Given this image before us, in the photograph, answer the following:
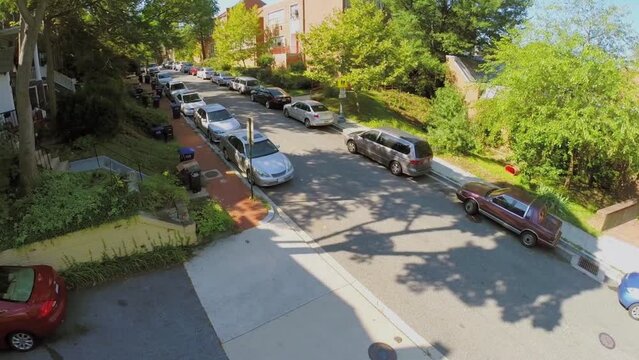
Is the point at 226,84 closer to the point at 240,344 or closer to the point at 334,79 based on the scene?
the point at 334,79

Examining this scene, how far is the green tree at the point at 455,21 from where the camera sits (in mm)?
26484

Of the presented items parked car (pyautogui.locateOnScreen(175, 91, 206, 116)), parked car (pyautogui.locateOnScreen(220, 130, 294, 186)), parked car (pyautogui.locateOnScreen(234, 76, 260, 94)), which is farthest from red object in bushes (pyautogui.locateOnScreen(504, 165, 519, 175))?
parked car (pyautogui.locateOnScreen(234, 76, 260, 94))

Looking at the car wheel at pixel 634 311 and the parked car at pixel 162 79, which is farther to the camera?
the parked car at pixel 162 79

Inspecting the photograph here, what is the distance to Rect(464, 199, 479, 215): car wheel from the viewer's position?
1240 centimetres

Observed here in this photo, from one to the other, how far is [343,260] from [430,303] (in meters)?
2.34

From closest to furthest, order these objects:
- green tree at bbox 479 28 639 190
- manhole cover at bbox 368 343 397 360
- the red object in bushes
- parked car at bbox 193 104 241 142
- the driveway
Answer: the driveway, manhole cover at bbox 368 343 397 360, green tree at bbox 479 28 639 190, the red object in bushes, parked car at bbox 193 104 241 142

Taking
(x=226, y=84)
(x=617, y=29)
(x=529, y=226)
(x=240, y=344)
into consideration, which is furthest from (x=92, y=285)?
(x=226, y=84)

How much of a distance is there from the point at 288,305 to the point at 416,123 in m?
21.8

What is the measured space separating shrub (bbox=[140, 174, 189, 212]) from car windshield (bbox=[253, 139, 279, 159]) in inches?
144

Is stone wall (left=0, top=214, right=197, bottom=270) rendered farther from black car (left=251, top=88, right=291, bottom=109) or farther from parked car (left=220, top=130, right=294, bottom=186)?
black car (left=251, top=88, right=291, bottom=109)

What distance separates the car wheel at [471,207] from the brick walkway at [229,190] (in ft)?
21.7

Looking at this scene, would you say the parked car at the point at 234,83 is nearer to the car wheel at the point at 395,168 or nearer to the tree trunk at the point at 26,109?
the car wheel at the point at 395,168

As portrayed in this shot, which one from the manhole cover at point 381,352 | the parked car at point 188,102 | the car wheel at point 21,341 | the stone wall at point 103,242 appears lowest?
the manhole cover at point 381,352

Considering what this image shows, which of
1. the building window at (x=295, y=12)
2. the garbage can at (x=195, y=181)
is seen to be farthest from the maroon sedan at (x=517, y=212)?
the building window at (x=295, y=12)
